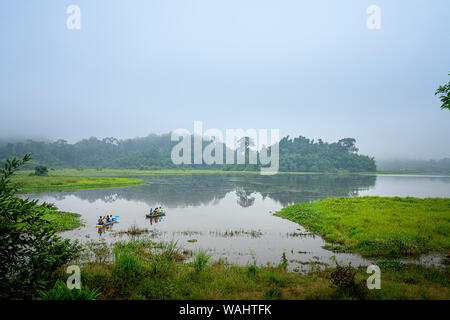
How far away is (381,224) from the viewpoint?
15828 millimetres

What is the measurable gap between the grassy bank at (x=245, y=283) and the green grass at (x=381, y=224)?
12.0ft

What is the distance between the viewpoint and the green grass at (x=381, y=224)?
41.3 feet

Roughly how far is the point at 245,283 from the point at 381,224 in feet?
41.9

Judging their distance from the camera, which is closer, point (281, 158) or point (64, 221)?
point (64, 221)

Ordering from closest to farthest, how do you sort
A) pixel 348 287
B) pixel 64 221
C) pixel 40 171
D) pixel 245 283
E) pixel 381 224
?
pixel 348 287
pixel 245 283
pixel 381 224
pixel 64 221
pixel 40 171

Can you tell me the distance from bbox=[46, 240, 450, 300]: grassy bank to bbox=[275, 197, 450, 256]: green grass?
365cm

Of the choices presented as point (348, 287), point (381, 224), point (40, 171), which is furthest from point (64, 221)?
point (40, 171)

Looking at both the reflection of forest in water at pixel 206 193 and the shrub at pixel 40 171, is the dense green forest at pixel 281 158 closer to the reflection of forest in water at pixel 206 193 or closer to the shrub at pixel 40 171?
the shrub at pixel 40 171

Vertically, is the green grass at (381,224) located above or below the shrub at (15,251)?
below

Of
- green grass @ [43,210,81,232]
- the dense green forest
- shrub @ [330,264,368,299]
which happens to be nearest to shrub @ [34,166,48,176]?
green grass @ [43,210,81,232]

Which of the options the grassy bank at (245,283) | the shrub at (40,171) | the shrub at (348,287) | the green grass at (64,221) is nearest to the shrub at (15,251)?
the grassy bank at (245,283)

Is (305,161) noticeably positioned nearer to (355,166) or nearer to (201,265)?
(355,166)

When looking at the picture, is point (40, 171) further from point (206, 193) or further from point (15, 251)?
point (15, 251)
